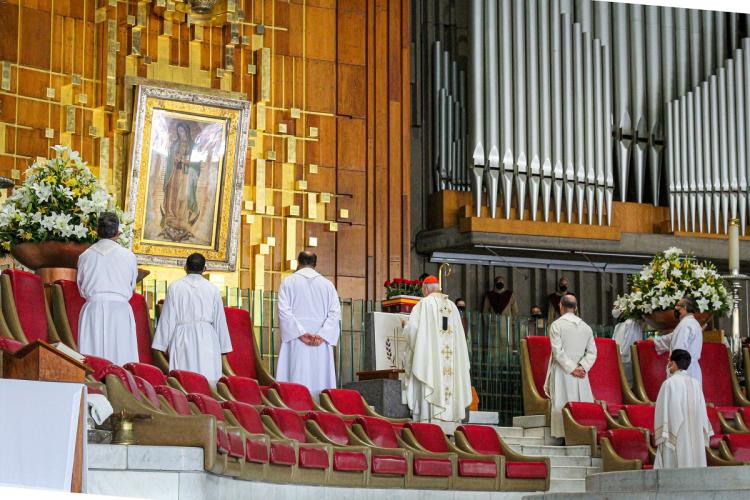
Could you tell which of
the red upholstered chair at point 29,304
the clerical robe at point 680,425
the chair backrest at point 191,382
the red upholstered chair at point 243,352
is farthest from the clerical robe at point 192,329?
the clerical robe at point 680,425

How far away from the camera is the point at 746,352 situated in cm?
1294

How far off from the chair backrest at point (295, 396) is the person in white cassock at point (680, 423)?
242 centimetres

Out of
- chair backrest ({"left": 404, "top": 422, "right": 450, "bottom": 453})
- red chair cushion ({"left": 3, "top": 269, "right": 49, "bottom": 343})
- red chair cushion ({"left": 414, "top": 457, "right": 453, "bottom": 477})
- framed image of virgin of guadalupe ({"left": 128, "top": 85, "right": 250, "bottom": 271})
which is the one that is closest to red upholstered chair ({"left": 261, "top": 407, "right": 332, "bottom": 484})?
red chair cushion ({"left": 414, "top": 457, "right": 453, "bottom": 477})

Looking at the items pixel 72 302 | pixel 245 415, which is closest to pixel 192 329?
pixel 72 302

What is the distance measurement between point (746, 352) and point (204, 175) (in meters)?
5.36

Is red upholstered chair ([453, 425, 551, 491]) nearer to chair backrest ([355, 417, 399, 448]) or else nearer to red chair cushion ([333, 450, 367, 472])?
chair backrest ([355, 417, 399, 448])

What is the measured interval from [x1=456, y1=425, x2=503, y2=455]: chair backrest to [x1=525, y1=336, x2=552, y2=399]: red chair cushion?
201 centimetres

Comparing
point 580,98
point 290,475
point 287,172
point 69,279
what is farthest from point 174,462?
point 580,98

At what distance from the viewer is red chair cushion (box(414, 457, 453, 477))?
9.15 m

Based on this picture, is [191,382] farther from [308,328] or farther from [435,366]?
[435,366]

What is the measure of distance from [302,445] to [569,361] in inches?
145

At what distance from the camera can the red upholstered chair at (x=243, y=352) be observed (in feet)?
36.1

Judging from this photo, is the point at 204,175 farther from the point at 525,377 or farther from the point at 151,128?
the point at 525,377

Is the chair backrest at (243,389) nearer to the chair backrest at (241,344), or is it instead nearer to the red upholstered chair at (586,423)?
the chair backrest at (241,344)
